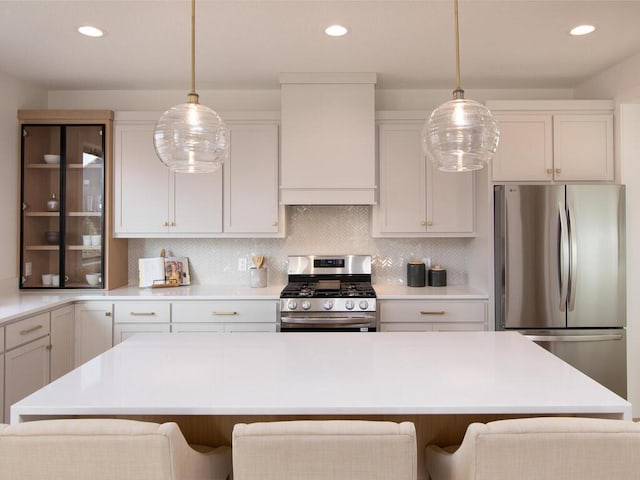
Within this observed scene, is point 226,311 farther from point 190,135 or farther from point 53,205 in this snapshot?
point 190,135

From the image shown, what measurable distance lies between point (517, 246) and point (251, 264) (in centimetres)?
211

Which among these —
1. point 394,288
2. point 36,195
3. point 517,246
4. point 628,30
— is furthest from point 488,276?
point 36,195

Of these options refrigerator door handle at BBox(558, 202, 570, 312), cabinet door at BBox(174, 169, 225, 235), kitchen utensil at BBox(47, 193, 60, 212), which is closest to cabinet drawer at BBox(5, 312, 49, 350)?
kitchen utensil at BBox(47, 193, 60, 212)

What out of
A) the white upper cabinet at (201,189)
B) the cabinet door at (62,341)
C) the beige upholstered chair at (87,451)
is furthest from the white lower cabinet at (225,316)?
the beige upholstered chair at (87,451)

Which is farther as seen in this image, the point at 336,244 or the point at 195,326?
the point at 336,244

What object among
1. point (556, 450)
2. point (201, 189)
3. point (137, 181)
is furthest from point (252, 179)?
point (556, 450)

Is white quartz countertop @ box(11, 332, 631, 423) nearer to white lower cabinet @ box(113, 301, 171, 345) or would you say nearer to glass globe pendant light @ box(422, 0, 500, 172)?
glass globe pendant light @ box(422, 0, 500, 172)

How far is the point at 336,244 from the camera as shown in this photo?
389cm

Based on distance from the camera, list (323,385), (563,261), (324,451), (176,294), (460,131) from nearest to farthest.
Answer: (324,451) → (323,385) → (460,131) → (563,261) → (176,294)

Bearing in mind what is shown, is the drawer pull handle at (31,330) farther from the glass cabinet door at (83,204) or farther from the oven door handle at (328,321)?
the oven door handle at (328,321)

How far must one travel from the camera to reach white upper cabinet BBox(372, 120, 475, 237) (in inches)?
139

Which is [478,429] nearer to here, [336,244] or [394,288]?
[394,288]

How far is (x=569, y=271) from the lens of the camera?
121 inches

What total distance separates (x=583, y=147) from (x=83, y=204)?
150 inches
